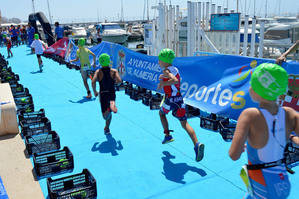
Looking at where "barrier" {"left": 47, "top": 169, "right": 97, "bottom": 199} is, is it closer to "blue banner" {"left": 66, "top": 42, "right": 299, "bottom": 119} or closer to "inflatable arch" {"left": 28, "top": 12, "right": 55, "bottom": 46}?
"blue banner" {"left": 66, "top": 42, "right": 299, "bottom": 119}

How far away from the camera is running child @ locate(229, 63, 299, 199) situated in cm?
230

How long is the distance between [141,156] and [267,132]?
354 cm

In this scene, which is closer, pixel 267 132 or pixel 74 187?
pixel 267 132

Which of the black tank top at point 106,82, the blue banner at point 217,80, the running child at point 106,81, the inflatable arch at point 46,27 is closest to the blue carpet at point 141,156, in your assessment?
the blue banner at point 217,80

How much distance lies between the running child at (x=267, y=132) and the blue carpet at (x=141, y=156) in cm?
191

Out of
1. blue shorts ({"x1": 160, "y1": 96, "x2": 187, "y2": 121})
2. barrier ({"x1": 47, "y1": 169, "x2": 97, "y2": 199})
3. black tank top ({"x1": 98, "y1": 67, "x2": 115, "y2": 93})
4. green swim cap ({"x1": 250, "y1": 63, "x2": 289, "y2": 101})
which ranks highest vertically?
green swim cap ({"x1": 250, "y1": 63, "x2": 289, "y2": 101})

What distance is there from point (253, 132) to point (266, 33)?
1852 cm

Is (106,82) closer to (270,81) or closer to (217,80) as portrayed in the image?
(217,80)

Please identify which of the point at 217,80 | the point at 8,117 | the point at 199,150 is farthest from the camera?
the point at 217,80

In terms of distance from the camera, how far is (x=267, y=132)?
233 centimetres

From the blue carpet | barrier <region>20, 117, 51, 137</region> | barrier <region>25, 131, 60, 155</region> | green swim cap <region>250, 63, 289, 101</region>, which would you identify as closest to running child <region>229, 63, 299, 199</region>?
green swim cap <region>250, 63, 289, 101</region>

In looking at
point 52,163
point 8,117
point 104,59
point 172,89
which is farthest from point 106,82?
point 8,117

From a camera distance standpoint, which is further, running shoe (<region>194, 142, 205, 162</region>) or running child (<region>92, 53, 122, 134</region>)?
running child (<region>92, 53, 122, 134</region>)

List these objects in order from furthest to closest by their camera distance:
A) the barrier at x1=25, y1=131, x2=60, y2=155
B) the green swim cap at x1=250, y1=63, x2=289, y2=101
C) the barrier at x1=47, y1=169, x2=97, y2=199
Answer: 1. the barrier at x1=25, y1=131, x2=60, y2=155
2. the barrier at x1=47, y1=169, x2=97, y2=199
3. the green swim cap at x1=250, y1=63, x2=289, y2=101
